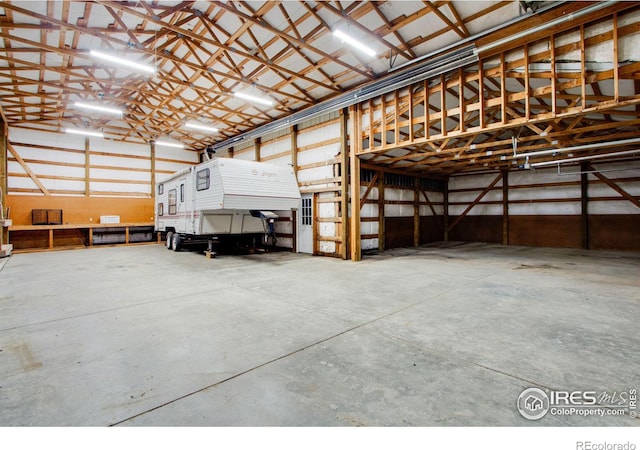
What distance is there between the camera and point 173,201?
11.5m

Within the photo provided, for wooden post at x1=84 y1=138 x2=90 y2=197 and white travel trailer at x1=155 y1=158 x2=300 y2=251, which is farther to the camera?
wooden post at x1=84 y1=138 x2=90 y2=197

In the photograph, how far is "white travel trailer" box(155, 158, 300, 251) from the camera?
7.98 m

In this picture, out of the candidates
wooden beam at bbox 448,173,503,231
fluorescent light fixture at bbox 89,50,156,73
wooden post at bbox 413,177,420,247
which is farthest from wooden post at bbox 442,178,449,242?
fluorescent light fixture at bbox 89,50,156,73

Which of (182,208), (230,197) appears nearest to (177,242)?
(182,208)

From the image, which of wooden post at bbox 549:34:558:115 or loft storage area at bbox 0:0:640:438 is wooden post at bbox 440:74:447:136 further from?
wooden post at bbox 549:34:558:115

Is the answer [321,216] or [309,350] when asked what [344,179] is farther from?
[309,350]

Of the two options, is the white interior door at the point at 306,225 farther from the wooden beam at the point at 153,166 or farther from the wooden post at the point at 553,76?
the wooden beam at the point at 153,166

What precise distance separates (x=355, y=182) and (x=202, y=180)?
4638mm

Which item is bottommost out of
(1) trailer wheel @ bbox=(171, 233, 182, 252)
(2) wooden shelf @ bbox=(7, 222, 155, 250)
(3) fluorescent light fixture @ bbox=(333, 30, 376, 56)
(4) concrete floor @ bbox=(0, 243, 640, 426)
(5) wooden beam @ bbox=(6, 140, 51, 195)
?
(4) concrete floor @ bbox=(0, 243, 640, 426)

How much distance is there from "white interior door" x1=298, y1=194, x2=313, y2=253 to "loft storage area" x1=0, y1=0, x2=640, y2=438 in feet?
0.40

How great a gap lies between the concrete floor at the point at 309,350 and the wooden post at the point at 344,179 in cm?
335

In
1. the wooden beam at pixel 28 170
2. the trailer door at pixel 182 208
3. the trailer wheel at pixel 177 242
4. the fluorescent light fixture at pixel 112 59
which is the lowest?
the trailer wheel at pixel 177 242

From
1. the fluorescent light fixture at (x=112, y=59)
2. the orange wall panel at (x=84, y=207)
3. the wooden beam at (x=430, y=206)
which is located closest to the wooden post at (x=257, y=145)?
the orange wall panel at (x=84, y=207)

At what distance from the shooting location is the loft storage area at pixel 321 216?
2318 millimetres
